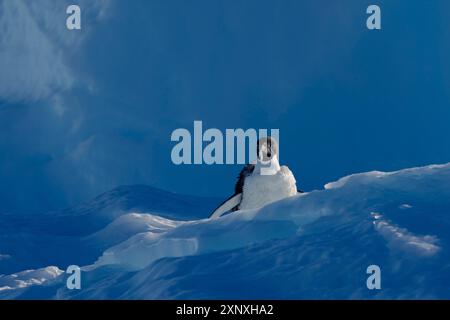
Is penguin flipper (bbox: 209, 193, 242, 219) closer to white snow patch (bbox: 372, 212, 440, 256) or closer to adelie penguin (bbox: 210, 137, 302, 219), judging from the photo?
adelie penguin (bbox: 210, 137, 302, 219)

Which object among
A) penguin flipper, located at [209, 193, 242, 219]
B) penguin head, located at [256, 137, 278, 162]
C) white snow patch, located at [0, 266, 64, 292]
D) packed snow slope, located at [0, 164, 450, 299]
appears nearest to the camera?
packed snow slope, located at [0, 164, 450, 299]

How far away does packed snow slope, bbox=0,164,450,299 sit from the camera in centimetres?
711

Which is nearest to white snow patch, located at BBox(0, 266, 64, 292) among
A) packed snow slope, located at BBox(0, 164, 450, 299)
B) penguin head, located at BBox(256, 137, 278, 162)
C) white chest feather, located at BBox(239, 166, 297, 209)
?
packed snow slope, located at BBox(0, 164, 450, 299)

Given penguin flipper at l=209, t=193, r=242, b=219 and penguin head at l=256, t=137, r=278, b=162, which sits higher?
penguin head at l=256, t=137, r=278, b=162

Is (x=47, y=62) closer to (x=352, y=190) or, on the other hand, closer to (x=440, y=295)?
(x=352, y=190)

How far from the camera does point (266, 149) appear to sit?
376 inches

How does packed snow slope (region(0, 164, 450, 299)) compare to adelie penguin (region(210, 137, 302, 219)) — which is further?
adelie penguin (region(210, 137, 302, 219))

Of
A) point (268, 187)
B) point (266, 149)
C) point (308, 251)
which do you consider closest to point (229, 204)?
point (268, 187)

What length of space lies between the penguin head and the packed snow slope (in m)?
0.99

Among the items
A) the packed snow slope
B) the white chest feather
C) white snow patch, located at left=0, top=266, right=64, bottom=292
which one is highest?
the white chest feather

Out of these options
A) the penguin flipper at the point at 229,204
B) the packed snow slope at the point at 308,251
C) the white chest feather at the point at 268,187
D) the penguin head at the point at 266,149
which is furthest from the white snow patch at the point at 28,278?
the penguin head at the point at 266,149

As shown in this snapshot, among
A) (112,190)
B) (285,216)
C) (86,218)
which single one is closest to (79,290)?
(285,216)

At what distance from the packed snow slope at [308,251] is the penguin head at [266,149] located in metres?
0.99
